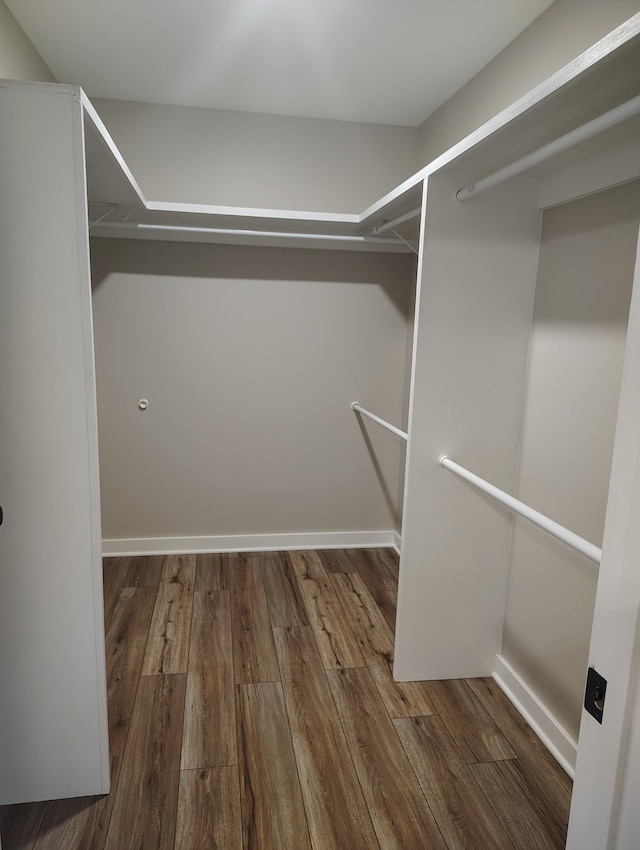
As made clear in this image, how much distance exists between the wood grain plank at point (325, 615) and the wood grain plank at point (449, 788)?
42 centimetres

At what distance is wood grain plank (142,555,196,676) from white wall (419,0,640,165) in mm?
2519

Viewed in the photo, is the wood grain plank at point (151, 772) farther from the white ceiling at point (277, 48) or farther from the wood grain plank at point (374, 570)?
the white ceiling at point (277, 48)

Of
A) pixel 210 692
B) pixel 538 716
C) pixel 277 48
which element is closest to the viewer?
pixel 538 716

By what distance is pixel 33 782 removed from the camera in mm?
1611

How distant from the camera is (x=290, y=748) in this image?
73.4 inches

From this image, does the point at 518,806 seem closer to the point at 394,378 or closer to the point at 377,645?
the point at 377,645

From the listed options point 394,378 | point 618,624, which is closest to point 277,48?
point 394,378

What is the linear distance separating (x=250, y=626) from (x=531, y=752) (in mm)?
1235

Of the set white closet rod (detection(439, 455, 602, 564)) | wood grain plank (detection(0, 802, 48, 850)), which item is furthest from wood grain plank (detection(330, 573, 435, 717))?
wood grain plank (detection(0, 802, 48, 850))

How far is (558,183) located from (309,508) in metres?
2.24

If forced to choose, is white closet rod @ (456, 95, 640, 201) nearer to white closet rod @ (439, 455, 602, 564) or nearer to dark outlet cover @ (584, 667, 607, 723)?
white closet rod @ (439, 455, 602, 564)

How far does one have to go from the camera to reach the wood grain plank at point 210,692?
6.01 feet

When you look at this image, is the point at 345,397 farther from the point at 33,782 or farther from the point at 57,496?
the point at 33,782

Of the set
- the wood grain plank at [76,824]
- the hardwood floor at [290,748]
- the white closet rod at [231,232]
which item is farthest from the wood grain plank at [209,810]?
the white closet rod at [231,232]
